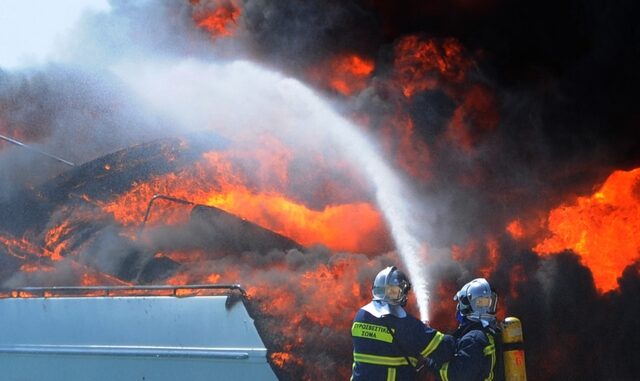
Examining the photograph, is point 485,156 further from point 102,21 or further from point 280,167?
point 102,21

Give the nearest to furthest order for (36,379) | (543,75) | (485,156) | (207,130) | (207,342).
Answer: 1. (207,342)
2. (36,379)
3. (485,156)
4. (543,75)
5. (207,130)

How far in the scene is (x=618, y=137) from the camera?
8703mm

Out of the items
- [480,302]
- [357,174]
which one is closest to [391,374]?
[480,302]

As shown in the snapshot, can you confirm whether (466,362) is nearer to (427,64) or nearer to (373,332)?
(373,332)

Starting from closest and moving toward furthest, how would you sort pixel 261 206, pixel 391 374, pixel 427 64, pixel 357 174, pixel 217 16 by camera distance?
1. pixel 391 374
2. pixel 357 174
3. pixel 261 206
4. pixel 427 64
5. pixel 217 16

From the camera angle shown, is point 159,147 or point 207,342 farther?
point 159,147

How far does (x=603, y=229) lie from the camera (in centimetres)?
712

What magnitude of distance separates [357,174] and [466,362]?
4.87 m

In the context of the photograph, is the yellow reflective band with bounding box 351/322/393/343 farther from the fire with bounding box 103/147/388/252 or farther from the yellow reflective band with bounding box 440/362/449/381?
the fire with bounding box 103/147/388/252

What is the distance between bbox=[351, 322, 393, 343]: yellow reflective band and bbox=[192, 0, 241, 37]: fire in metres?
7.86

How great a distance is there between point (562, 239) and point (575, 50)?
136 inches

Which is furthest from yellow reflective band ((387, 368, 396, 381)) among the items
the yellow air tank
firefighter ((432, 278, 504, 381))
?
the yellow air tank

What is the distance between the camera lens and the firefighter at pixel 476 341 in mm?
4520

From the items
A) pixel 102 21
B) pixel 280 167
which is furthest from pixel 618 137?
pixel 102 21
